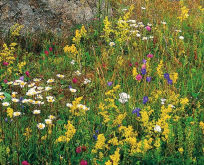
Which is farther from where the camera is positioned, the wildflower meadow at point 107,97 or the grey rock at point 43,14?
the grey rock at point 43,14

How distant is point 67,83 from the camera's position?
12.5 feet

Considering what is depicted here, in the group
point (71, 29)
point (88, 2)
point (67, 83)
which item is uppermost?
point (88, 2)

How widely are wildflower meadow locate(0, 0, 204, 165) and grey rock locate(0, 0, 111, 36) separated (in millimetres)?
147

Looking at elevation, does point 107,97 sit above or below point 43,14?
below

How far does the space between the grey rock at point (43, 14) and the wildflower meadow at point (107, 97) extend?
15 cm

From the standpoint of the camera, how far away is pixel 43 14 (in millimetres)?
4938

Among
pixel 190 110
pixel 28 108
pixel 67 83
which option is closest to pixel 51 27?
pixel 67 83

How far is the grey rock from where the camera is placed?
471cm

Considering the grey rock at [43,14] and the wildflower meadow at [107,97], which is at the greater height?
the grey rock at [43,14]

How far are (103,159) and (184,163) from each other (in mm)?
601

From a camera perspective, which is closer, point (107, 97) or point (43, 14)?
point (107, 97)

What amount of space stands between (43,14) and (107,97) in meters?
2.39

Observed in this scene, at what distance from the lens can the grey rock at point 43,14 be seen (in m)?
4.71

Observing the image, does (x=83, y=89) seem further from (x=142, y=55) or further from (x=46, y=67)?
(x=142, y=55)
